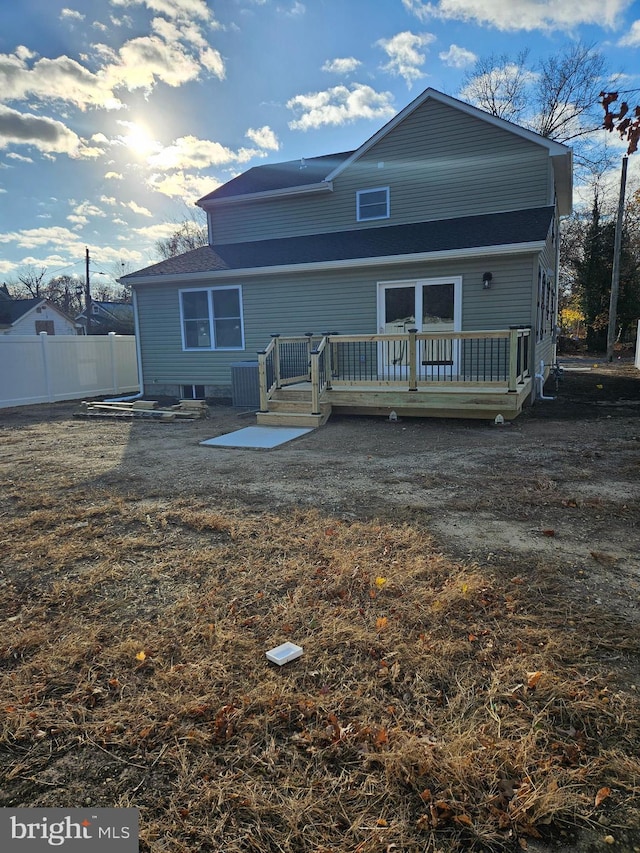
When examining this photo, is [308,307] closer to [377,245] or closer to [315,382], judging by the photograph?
[377,245]

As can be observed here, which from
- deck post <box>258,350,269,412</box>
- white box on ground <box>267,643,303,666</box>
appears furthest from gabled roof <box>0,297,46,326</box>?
white box on ground <box>267,643,303,666</box>

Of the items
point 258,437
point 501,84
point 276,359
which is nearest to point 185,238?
point 501,84

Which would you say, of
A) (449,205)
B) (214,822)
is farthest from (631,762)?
(449,205)

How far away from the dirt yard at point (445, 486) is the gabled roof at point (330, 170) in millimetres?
6030

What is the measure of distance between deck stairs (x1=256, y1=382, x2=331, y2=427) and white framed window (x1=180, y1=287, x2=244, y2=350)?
3.70m

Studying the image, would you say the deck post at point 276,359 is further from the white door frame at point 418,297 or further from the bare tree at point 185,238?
the bare tree at point 185,238

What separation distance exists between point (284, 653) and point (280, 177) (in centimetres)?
1461

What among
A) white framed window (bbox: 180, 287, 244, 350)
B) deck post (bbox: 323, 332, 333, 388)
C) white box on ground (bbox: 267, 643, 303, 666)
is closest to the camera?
white box on ground (bbox: 267, 643, 303, 666)

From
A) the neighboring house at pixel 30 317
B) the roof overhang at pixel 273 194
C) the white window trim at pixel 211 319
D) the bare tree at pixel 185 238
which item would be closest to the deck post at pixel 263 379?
the white window trim at pixel 211 319

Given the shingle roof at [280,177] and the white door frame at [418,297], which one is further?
the shingle roof at [280,177]

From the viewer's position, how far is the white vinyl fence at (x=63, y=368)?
1261 centimetres

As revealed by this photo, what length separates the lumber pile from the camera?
997 centimetres

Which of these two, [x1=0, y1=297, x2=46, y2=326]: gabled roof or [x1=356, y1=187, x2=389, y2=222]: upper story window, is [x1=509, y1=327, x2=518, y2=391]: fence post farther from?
[x1=0, y1=297, x2=46, y2=326]: gabled roof

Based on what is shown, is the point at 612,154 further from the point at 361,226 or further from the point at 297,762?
the point at 297,762
